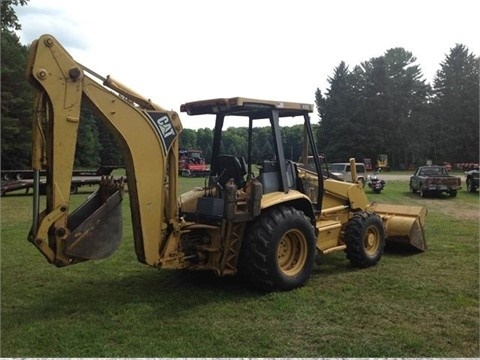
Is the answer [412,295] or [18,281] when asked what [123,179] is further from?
[412,295]

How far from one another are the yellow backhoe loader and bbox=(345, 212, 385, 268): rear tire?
0.02m

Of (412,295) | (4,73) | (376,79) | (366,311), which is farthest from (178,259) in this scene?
(376,79)

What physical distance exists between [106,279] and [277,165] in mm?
2939

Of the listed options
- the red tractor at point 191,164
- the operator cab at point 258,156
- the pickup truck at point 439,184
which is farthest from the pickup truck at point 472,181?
the red tractor at point 191,164

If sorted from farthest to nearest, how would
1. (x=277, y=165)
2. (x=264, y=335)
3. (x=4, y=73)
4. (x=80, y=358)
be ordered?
(x=4, y=73) < (x=277, y=165) < (x=264, y=335) < (x=80, y=358)

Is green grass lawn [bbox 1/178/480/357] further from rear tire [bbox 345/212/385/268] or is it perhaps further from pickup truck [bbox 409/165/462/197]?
pickup truck [bbox 409/165/462/197]

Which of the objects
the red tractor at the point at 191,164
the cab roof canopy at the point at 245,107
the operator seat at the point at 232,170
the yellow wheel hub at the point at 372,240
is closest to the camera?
the cab roof canopy at the point at 245,107

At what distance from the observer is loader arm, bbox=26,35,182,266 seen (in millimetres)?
4824

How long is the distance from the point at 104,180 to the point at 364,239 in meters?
4.17

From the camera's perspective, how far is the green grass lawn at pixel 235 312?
4.34 metres

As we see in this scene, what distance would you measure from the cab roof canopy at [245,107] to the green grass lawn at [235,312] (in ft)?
7.75

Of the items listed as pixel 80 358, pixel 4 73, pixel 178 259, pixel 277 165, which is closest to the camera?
pixel 80 358

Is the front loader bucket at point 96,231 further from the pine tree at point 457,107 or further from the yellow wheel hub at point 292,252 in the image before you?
the pine tree at point 457,107

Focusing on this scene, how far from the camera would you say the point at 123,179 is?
5.80 meters
